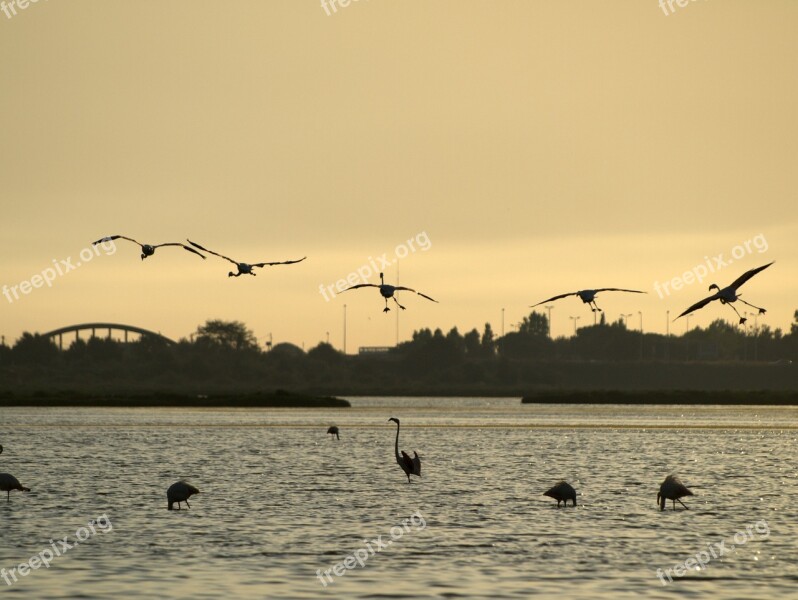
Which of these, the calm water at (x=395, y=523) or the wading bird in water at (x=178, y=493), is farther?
the wading bird in water at (x=178, y=493)

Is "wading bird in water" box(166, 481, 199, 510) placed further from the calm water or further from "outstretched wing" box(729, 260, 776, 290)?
"outstretched wing" box(729, 260, 776, 290)

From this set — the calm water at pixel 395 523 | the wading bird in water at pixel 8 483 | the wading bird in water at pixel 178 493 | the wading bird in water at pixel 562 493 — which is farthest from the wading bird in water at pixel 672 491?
the wading bird in water at pixel 8 483

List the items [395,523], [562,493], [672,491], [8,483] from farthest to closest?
[8,483] < [562,493] < [672,491] < [395,523]

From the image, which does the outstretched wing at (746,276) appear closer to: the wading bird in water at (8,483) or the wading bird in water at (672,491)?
the wading bird in water at (672,491)

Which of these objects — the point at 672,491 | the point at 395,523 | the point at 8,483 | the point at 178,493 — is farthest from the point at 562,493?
the point at 8,483

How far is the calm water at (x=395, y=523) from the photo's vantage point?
26203 millimetres

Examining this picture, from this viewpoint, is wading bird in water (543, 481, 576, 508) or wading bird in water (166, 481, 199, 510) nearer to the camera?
wading bird in water (166, 481, 199, 510)

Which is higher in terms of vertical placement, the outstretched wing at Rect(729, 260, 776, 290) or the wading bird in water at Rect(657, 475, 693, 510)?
the outstretched wing at Rect(729, 260, 776, 290)

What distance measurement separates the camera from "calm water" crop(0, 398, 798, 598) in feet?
86.0

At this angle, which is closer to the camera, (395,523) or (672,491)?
(395,523)

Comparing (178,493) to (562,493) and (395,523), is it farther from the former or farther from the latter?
(562,493)

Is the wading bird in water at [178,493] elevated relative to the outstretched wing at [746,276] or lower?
lower

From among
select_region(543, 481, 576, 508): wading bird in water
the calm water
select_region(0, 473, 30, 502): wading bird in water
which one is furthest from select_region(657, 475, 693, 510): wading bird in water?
select_region(0, 473, 30, 502): wading bird in water

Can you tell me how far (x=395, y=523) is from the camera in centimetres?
3497
